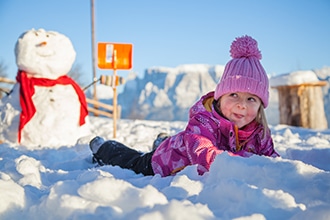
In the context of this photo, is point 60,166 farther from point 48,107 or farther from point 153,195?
point 48,107

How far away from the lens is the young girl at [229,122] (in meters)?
1.63

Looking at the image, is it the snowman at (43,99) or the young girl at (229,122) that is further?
the snowman at (43,99)

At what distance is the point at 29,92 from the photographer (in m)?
3.55

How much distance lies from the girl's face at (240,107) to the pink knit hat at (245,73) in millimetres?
31

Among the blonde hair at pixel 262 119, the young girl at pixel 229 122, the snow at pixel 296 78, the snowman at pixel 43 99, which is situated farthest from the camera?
the snow at pixel 296 78

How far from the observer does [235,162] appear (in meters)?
1.09

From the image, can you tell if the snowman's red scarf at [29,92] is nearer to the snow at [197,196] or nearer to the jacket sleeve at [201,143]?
the jacket sleeve at [201,143]

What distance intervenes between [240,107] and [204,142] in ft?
1.15

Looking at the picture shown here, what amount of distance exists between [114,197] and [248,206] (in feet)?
1.03

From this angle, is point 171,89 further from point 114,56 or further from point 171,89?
point 114,56

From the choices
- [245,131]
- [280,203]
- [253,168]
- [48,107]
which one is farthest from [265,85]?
[48,107]

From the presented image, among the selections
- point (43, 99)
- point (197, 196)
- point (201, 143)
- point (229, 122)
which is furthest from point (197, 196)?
point (43, 99)

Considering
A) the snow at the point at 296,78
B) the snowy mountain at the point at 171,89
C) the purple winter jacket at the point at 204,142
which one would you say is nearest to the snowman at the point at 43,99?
the purple winter jacket at the point at 204,142

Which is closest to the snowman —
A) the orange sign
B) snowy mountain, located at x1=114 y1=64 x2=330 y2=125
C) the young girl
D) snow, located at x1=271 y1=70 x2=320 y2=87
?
the orange sign
